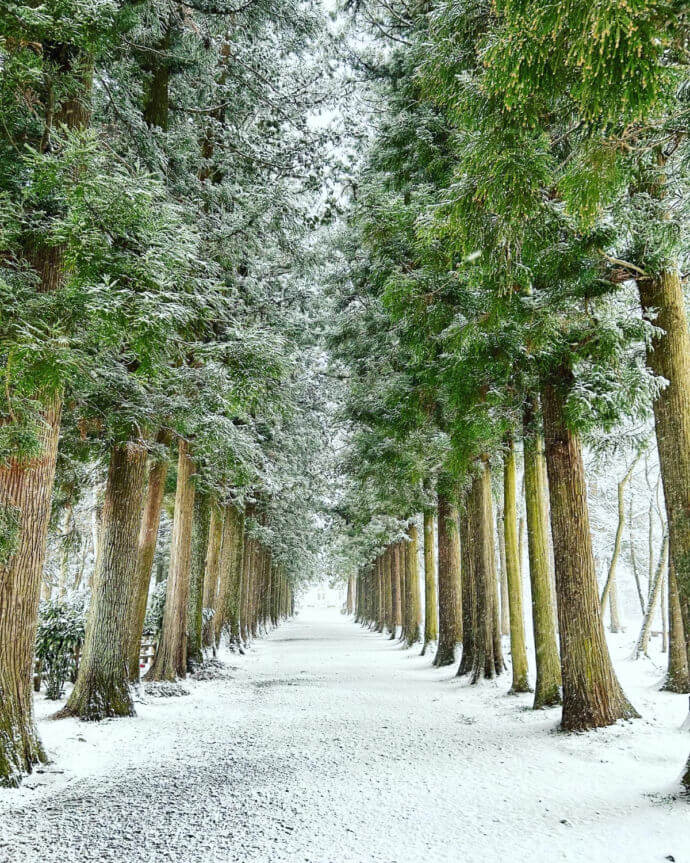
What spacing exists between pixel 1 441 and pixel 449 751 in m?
5.81

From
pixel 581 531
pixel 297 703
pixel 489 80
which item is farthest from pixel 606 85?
pixel 297 703

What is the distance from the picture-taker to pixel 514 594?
1000 cm

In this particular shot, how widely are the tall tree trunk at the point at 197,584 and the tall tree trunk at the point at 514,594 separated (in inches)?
286

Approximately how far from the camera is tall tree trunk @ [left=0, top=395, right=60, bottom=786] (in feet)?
16.3

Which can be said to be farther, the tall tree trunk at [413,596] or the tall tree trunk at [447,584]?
the tall tree trunk at [413,596]

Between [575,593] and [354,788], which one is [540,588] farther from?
[354,788]

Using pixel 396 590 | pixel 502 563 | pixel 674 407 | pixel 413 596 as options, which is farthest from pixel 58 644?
pixel 396 590

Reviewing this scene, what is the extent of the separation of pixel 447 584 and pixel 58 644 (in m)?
9.14

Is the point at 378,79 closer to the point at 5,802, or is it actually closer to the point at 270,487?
the point at 270,487

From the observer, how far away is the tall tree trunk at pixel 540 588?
8.25 meters

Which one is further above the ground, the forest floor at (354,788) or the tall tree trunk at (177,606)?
the tall tree trunk at (177,606)

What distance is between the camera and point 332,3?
31.4 feet

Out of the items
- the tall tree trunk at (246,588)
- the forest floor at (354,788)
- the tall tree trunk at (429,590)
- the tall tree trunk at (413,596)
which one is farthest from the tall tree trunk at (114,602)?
the tall tree trunk at (413,596)

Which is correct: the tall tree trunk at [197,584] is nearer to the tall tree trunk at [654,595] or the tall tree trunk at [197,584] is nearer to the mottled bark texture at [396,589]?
the tall tree trunk at [654,595]
